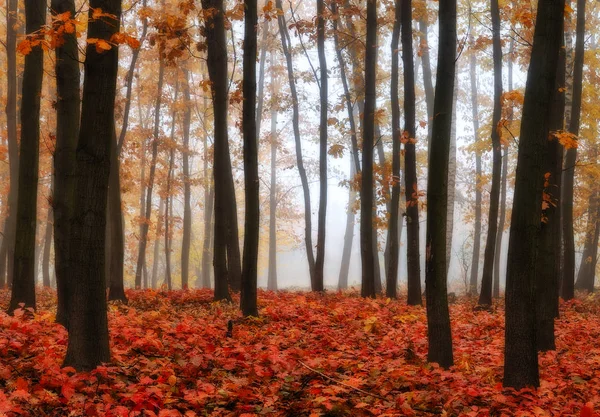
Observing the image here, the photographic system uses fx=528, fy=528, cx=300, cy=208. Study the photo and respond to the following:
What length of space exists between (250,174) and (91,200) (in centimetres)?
462

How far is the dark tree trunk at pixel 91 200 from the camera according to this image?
5.72 meters

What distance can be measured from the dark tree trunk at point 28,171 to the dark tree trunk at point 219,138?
4272 millimetres

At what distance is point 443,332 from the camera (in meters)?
7.11

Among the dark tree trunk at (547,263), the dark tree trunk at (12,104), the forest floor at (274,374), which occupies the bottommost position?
the forest floor at (274,374)

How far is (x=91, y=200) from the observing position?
5762 millimetres

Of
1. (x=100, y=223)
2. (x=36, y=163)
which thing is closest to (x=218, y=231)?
(x=36, y=163)

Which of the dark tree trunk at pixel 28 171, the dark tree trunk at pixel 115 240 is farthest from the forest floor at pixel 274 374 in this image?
the dark tree trunk at pixel 115 240

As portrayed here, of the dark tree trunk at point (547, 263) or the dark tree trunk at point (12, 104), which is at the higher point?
the dark tree trunk at point (12, 104)

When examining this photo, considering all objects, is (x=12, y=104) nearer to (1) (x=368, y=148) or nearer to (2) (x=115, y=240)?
(2) (x=115, y=240)

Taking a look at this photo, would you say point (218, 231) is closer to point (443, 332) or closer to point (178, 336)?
point (178, 336)

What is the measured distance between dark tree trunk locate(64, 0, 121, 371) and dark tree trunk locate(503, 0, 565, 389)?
181 inches

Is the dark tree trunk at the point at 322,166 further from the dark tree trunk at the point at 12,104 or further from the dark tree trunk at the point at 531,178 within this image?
the dark tree trunk at the point at 531,178

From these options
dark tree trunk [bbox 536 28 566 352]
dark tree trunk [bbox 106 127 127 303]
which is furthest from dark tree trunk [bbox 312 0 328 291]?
dark tree trunk [bbox 536 28 566 352]

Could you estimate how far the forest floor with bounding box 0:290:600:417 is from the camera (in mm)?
5258
